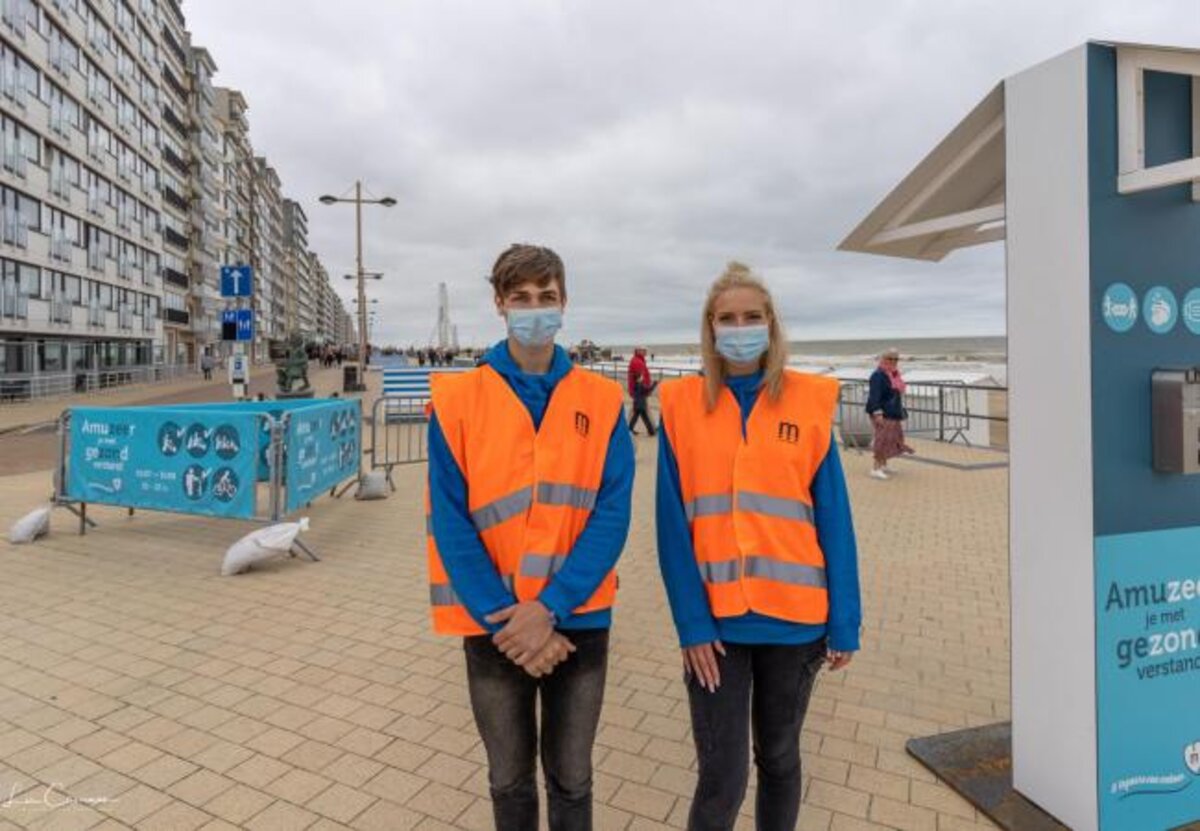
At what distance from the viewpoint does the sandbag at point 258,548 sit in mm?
5965

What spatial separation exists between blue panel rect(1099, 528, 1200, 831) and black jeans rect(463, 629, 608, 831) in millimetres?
1764

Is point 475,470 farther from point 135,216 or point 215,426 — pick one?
point 135,216

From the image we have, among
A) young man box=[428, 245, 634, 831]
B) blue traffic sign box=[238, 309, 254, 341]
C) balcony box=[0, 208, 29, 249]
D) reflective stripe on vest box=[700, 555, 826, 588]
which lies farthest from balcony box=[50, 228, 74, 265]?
reflective stripe on vest box=[700, 555, 826, 588]

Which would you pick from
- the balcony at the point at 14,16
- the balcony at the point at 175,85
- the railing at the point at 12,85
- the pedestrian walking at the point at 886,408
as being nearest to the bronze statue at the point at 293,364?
the pedestrian walking at the point at 886,408

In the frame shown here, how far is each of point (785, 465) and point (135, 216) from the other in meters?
52.6

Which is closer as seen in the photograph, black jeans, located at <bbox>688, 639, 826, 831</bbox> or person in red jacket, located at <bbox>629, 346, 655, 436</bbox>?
black jeans, located at <bbox>688, 639, 826, 831</bbox>

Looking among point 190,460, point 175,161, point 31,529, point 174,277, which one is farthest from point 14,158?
point 190,460

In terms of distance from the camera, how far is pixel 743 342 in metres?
2.22

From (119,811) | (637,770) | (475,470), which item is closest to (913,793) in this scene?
(637,770)

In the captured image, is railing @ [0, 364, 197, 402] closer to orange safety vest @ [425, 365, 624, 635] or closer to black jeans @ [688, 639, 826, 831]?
orange safety vest @ [425, 365, 624, 635]

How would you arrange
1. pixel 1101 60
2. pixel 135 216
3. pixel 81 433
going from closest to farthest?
pixel 1101 60
pixel 81 433
pixel 135 216

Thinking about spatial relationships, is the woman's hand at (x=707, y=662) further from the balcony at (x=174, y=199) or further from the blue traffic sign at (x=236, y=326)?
the balcony at (x=174, y=199)

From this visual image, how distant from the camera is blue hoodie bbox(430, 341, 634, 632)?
204cm

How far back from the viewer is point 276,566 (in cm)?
627
